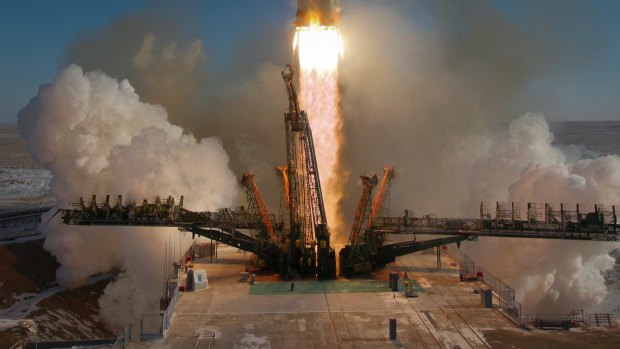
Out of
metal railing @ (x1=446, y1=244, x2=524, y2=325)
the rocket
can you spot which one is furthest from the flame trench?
metal railing @ (x1=446, y1=244, x2=524, y2=325)

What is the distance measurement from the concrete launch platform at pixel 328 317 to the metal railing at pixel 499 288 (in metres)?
0.97

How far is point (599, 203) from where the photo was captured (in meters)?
48.0

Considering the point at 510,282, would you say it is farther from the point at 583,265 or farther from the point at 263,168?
the point at 263,168

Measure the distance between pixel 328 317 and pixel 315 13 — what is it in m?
22.6

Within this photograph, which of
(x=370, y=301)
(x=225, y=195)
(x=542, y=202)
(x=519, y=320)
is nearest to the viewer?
(x=519, y=320)

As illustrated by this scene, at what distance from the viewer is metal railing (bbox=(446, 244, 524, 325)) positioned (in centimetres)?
3675

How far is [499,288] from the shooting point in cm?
3994

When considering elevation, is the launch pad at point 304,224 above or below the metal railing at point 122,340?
above

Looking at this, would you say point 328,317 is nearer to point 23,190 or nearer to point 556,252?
point 556,252

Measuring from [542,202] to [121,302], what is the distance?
32.4 m

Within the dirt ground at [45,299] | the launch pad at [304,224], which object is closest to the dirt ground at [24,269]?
the dirt ground at [45,299]

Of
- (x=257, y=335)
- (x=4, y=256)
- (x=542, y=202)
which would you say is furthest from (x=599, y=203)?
(x=4, y=256)

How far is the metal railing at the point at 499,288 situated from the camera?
36.8 meters

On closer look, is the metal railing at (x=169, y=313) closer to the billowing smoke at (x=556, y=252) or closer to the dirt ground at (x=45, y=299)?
the dirt ground at (x=45, y=299)
